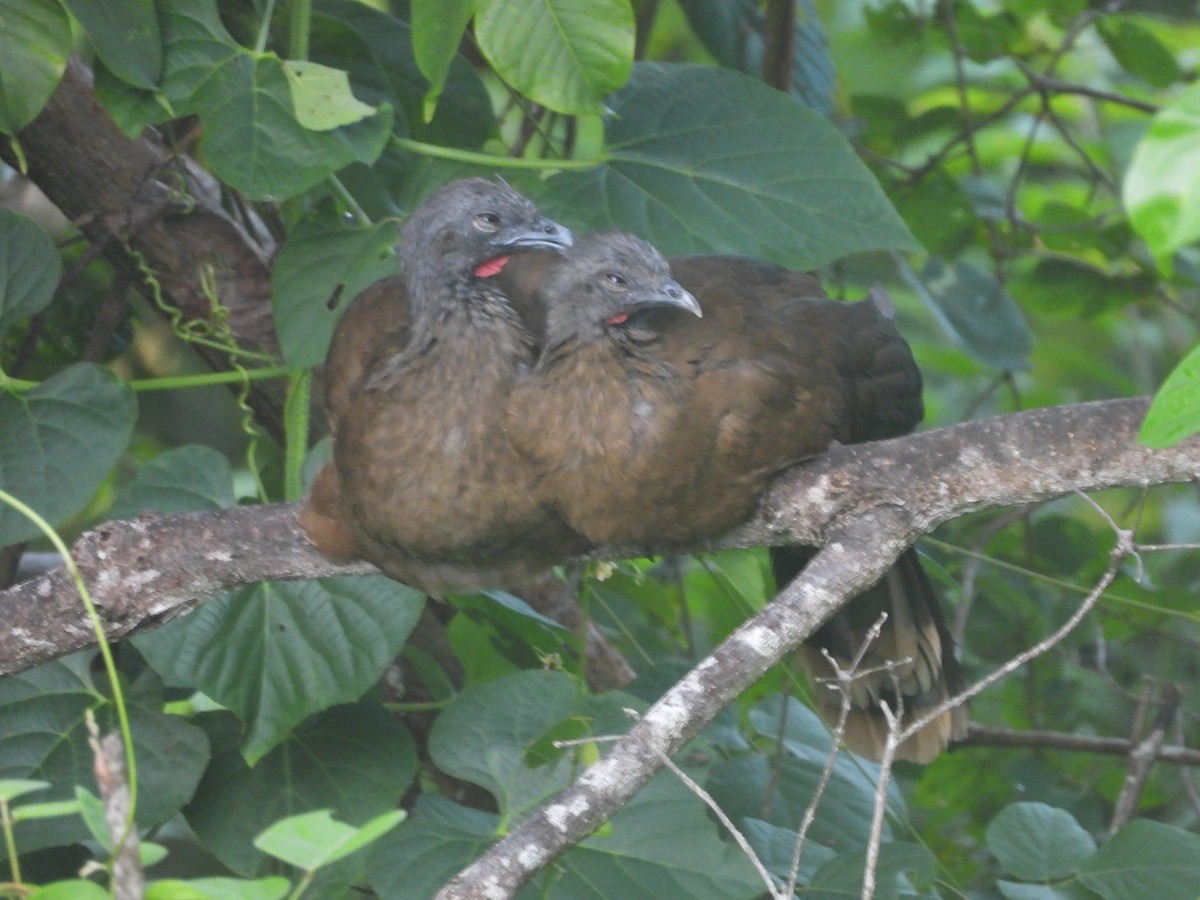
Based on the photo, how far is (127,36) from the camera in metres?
2.06

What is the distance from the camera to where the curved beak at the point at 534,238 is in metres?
2.06

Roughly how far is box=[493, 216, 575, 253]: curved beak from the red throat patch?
0.03 m

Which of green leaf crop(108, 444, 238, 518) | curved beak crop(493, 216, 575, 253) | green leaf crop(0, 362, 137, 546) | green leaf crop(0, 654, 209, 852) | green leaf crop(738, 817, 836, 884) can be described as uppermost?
curved beak crop(493, 216, 575, 253)

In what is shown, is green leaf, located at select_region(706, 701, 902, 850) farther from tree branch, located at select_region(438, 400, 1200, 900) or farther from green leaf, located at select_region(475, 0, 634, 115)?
green leaf, located at select_region(475, 0, 634, 115)

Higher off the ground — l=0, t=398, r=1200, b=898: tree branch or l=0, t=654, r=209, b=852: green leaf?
l=0, t=398, r=1200, b=898: tree branch

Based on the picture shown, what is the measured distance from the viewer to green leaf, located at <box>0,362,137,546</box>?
6.79 feet

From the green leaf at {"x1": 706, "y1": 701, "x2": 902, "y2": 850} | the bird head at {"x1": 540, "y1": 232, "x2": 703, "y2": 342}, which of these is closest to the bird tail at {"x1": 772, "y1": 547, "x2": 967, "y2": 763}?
the green leaf at {"x1": 706, "y1": 701, "x2": 902, "y2": 850}

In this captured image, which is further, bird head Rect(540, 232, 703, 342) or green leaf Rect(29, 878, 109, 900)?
bird head Rect(540, 232, 703, 342)

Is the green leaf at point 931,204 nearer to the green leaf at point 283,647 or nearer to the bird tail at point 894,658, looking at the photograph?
the bird tail at point 894,658

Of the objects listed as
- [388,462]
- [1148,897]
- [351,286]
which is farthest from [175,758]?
[1148,897]

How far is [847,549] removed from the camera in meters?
1.64

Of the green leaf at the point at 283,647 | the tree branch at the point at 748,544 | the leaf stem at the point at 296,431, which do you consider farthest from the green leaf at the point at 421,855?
the leaf stem at the point at 296,431

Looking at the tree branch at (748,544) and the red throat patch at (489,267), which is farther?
the red throat patch at (489,267)

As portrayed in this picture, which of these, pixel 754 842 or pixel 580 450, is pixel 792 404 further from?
pixel 754 842
